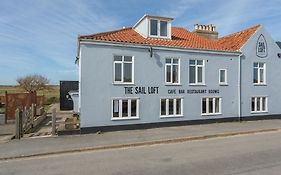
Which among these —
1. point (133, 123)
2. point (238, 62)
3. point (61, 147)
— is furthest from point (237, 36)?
point (61, 147)

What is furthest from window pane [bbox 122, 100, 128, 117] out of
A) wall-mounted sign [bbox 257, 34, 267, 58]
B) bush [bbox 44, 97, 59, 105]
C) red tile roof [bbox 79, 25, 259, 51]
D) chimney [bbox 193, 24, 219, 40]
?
bush [bbox 44, 97, 59, 105]

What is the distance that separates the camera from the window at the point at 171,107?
1825 cm

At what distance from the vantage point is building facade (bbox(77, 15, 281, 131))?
53.8ft

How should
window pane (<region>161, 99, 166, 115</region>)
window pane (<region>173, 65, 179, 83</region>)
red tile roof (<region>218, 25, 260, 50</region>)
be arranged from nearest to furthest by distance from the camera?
1. window pane (<region>161, 99, 166, 115</region>)
2. window pane (<region>173, 65, 179, 83</region>)
3. red tile roof (<region>218, 25, 260, 50</region>)

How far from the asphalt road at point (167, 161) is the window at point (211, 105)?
7.03m

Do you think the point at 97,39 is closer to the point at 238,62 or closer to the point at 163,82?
the point at 163,82

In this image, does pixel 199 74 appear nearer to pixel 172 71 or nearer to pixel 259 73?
pixel 172 71

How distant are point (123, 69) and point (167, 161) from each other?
8.56 metres

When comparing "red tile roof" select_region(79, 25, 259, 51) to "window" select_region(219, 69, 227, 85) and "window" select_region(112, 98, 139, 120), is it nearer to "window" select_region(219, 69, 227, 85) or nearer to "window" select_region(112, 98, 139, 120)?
"window" select_region(219, 69, 227, 85)

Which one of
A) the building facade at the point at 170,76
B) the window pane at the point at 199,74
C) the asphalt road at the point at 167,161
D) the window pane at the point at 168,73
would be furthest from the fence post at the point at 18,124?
the window pane at the point at 199,74

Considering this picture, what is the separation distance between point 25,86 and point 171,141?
49.2 m

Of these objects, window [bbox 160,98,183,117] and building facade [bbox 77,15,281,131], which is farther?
window [bbox 160,98,183,117]

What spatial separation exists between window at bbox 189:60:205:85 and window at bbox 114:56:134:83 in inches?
171

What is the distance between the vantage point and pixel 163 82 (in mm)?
18156
